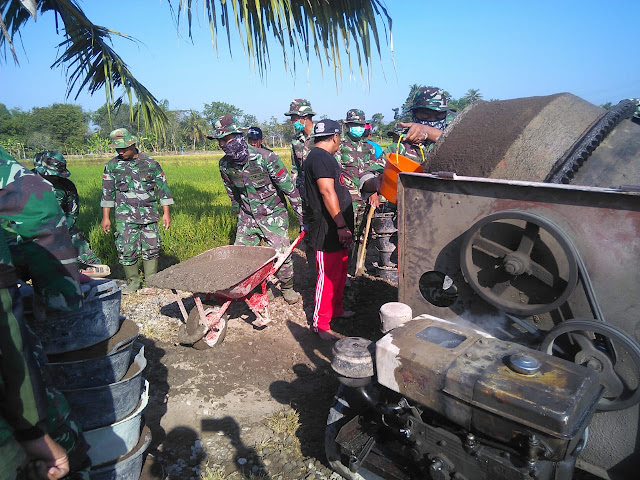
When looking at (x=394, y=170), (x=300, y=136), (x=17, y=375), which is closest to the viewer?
(x=17, y=375)

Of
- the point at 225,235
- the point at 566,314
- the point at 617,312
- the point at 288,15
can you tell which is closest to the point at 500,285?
the point at 566,314

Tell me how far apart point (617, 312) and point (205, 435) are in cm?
269

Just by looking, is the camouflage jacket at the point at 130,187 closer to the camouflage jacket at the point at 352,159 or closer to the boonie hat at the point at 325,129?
the camouflage jacket at the point at 352,159

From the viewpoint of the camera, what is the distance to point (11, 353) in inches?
51.5

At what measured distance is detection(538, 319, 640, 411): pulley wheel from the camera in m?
1.78

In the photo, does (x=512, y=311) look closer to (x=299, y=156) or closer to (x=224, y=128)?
(x=224, y=128)

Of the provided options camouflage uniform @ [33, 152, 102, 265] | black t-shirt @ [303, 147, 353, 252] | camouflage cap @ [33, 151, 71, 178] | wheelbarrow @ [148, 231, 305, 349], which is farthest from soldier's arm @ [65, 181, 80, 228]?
black t-shirt @ [303, 147, 353, 252]

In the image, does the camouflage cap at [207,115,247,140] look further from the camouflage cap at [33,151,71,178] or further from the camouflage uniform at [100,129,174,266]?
the camouflage cap at [33,151,71,178]

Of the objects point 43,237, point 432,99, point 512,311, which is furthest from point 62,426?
point 432,99

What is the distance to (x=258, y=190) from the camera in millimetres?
5215

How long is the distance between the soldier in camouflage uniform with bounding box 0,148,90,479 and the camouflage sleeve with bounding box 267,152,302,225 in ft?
10.7

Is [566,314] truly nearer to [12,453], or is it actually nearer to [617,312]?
[617,312]

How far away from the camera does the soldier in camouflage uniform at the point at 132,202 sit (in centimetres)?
584

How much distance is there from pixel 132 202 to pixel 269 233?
2.07 meters
